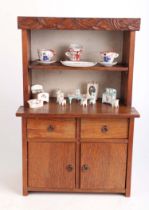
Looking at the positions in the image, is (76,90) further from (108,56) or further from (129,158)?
(129,158)

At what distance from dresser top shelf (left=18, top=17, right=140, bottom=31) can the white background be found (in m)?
0.54

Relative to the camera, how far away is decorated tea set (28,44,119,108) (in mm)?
2297

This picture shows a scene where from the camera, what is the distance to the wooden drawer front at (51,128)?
2.20 metres

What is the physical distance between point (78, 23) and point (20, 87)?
881mm

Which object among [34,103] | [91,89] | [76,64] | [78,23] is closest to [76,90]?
[91,89]

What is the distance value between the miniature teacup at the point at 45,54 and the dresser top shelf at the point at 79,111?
318 millimetres

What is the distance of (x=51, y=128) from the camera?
2.21 meters

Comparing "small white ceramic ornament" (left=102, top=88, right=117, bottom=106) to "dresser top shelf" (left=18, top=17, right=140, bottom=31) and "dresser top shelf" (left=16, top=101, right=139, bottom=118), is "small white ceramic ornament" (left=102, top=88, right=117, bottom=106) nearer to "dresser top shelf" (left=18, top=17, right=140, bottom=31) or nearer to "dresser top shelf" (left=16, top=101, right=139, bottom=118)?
"dresser top shelf" (left=16, top=101, right=139, bottom=118)


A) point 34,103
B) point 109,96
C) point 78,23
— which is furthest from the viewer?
point 109,96

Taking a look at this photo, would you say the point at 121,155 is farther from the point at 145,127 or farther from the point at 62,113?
the point at 145,127

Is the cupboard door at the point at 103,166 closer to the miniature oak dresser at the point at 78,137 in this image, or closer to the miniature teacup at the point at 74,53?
the miniature oak dresser at the point at 78,137

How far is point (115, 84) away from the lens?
2.54m

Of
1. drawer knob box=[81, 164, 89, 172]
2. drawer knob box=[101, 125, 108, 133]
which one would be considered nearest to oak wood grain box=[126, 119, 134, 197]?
drawer knob box=[101, 125, 108, 133]

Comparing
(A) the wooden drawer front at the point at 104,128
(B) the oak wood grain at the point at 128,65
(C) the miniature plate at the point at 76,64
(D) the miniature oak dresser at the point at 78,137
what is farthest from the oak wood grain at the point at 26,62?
(B) the oak wood grain at the point at 128,65
